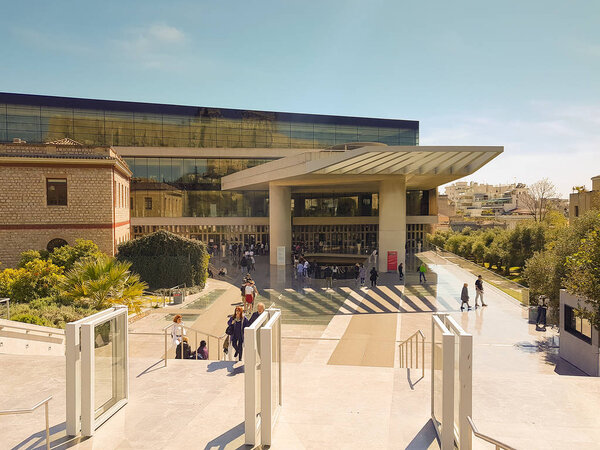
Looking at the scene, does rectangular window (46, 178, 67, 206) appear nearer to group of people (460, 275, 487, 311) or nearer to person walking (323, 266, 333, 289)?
person walking (323, 266, 333, 289)

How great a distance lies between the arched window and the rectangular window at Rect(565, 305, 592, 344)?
23.0 metres

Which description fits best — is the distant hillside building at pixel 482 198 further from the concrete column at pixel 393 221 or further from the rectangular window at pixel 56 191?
the rectangular window at pixel 56 191

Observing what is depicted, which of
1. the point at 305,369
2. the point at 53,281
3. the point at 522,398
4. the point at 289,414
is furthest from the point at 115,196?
the point at 522,398

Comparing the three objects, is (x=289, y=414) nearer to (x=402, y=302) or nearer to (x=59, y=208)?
(x=402, y=302)

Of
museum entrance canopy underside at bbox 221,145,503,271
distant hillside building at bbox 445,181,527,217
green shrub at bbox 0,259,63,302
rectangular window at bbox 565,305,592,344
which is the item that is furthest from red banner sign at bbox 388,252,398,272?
distant hillside building at bbox 445,181,527,217

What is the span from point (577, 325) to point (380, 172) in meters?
16.8

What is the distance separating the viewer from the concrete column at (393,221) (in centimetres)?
3044

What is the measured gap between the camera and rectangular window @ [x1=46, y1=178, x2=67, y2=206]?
75.8 ft

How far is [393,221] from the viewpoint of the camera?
99.7 feet

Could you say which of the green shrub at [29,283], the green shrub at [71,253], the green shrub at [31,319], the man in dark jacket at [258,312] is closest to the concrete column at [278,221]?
the green shrub at [71,253]

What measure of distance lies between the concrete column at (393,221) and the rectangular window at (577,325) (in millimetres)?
16329

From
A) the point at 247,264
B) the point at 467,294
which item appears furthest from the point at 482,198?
the point at 467,294

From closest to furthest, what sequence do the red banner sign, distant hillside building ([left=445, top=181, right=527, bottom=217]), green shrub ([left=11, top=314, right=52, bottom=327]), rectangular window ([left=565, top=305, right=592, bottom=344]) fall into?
rectangular window ([left=565, top=305, right=592, bottom=344]), green shrub ([left=11, top=314, right=52, bottom=327]), the red banner sign, distant hillside building ([left=445, top=181, right=527, bottom=217])

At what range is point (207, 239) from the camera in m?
47.2
